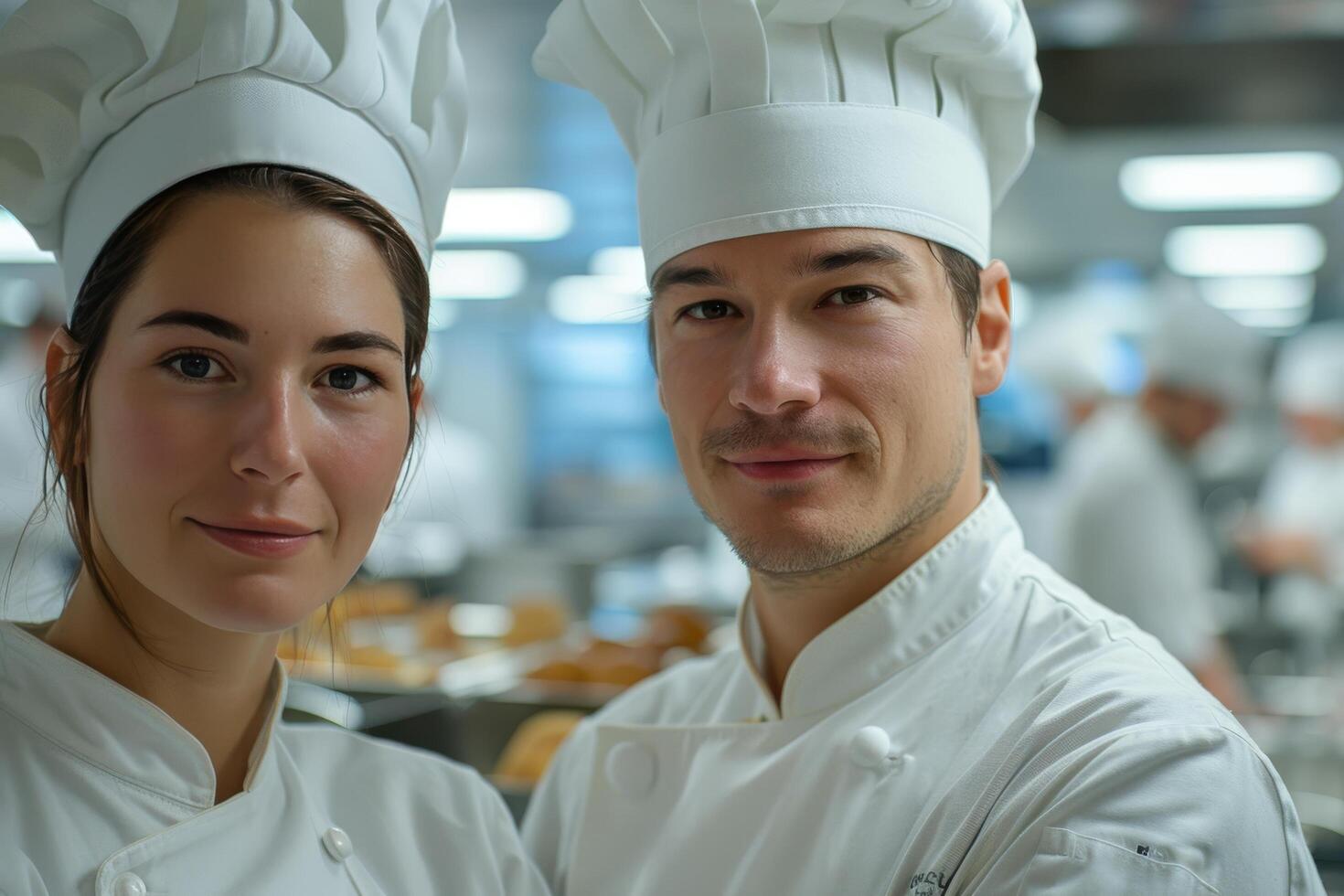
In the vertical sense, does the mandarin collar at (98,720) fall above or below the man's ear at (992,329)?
below

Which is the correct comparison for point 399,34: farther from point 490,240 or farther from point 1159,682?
point 490,240

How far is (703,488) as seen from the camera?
146 centimetres

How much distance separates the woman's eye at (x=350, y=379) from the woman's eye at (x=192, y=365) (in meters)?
0.11

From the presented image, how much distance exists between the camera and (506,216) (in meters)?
6.36

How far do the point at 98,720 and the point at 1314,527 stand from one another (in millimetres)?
6189

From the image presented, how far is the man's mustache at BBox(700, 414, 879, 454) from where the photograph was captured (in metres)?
1.35

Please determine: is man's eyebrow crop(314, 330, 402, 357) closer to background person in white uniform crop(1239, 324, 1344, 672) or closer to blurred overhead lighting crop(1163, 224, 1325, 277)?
background person in white uniform crop(1239, 324, 1344, 672)

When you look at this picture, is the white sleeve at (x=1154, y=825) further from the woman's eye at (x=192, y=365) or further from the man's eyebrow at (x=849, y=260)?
the woman's eye at (x=192, y=365)

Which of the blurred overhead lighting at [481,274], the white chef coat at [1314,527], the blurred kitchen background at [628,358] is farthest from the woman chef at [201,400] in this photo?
the blurred overhead lighting at [481,274]

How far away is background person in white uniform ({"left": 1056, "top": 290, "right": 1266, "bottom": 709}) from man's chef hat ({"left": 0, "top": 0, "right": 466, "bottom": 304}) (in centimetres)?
310

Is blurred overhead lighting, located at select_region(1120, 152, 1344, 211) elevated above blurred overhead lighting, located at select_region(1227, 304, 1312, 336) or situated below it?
above

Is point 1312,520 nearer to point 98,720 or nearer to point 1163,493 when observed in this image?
point 1163,493

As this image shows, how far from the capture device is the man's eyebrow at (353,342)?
1.12 m

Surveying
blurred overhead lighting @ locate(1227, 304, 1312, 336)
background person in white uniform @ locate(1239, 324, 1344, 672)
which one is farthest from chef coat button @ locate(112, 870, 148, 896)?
blurred overhead lighting @ locate(1227, 304, 1312, 336)
